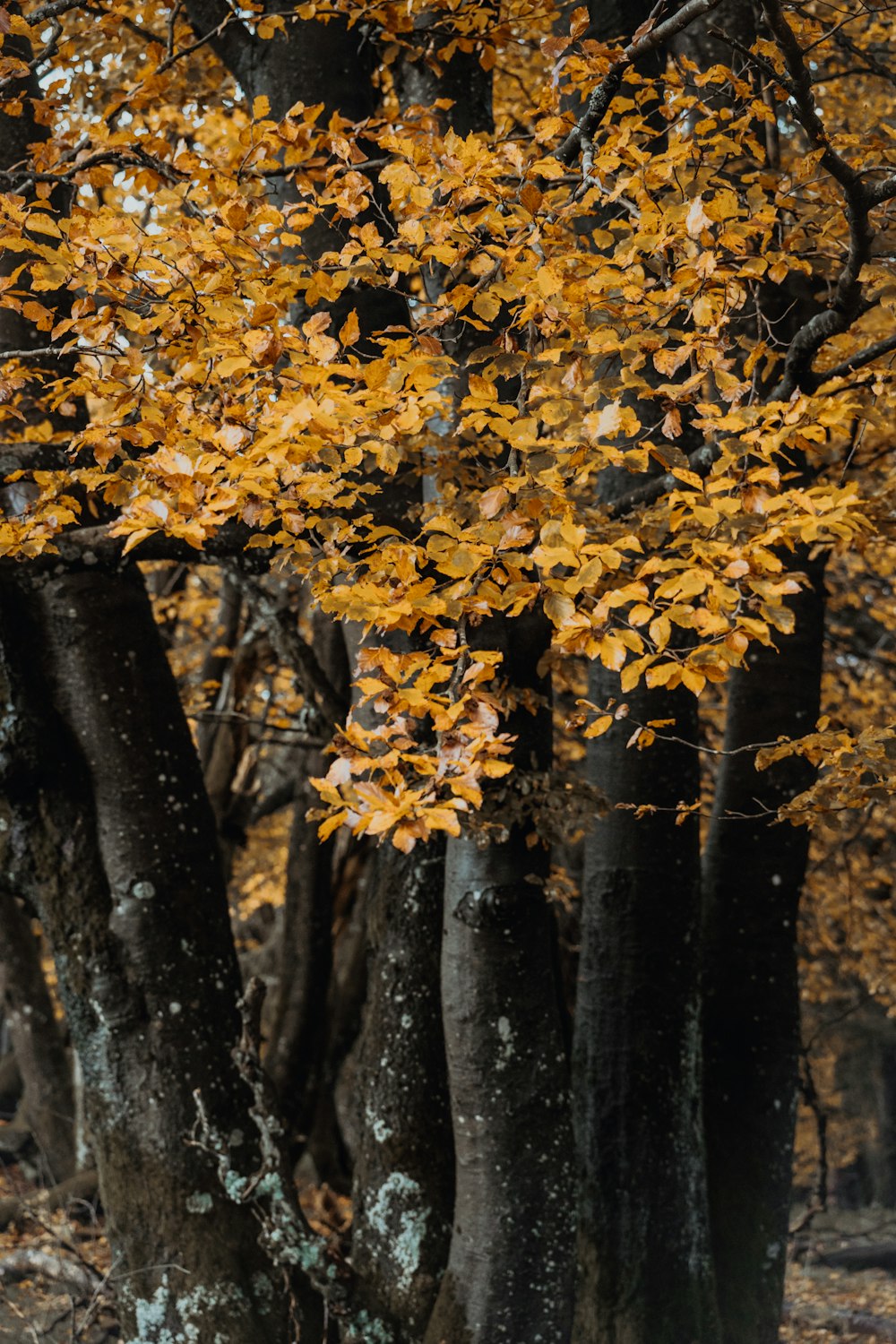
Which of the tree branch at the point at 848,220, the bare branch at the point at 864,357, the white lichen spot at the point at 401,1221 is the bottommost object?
the white lichen spot at the point at 401,1221

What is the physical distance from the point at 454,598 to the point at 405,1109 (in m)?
3.02

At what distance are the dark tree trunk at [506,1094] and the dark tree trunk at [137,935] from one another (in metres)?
0.89

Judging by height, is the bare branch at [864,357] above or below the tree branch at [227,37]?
below

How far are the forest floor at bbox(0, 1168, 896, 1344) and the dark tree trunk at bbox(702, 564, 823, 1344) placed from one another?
2.79 metres

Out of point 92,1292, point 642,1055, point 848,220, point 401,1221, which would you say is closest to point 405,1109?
point 401,1221

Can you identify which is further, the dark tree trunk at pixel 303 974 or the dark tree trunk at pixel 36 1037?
the dark tree trunk at pixel 36 1037

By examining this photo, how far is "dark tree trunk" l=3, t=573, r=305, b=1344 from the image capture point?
4.48 metres

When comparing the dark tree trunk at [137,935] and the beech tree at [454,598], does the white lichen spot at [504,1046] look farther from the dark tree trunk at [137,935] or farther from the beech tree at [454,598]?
the dark tree trunk at [137,935]

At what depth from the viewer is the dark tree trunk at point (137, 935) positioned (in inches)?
177

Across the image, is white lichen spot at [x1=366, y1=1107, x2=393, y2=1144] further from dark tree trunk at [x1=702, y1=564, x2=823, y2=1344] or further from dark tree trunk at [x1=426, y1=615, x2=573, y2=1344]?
dark tree trunk at [x1=702, y1=564, x2=823, y2=1344]

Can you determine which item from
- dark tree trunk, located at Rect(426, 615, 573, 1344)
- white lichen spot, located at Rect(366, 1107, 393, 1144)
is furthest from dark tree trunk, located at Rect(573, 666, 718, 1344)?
white lichen spot, located at Rect(366, 1107, 393, 1144)

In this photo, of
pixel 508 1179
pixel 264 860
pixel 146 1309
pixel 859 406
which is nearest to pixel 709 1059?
pixel 508 1179

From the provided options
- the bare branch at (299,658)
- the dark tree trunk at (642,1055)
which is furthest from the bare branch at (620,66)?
the bare branch at (299,658)

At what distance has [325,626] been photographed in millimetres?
8055
